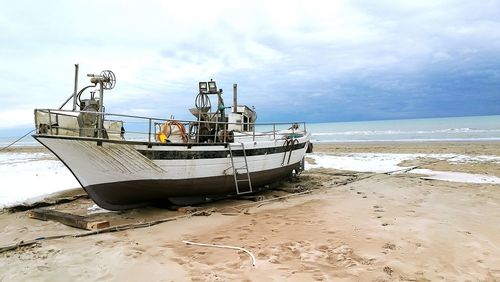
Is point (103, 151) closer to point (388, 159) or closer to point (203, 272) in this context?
point (203, 272)

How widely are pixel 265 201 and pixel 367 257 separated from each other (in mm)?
5177

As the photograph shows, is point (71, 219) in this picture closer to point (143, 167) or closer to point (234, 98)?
point (143, 167)

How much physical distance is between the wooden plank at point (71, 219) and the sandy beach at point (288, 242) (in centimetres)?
17

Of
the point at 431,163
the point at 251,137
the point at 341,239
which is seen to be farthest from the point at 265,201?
the point at 431,163

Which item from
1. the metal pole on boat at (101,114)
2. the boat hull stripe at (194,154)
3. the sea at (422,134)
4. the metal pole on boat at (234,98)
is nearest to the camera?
the metal pole on boat at (101,114)

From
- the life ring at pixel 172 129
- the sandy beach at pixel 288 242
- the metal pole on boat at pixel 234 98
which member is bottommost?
the sandy beach at pixel 288 242

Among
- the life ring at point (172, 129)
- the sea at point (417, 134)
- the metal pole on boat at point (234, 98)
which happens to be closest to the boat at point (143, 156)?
the life ring at point (172, 129)

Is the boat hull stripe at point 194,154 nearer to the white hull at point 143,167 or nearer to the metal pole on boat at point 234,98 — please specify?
the white hull at point 143,167

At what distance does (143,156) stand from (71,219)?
6.70ft

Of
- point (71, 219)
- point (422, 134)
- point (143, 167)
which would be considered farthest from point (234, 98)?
point (422, 134)

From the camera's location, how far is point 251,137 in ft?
38.1

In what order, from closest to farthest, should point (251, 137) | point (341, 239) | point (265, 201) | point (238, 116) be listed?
1. point (341, 239)
2. point (265, 201)
3. point (251, 137)
4. point (238, 116)

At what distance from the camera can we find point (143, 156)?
8.70 metres

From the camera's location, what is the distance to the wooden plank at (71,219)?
8070 millimetres
